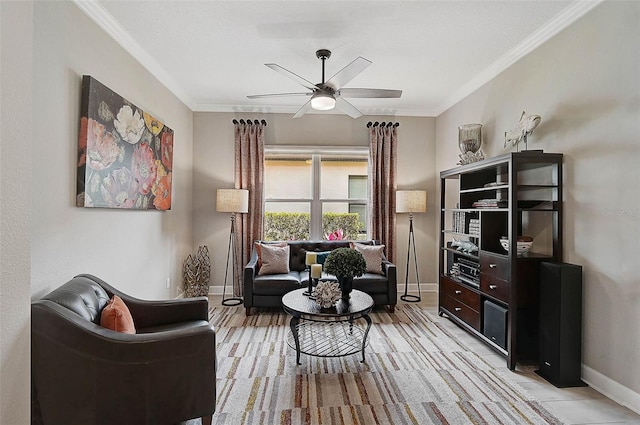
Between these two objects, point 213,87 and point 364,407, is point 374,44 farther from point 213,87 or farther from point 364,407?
point 364,407

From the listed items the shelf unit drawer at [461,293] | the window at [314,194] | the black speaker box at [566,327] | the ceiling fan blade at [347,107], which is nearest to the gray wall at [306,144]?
the window at [314,194]

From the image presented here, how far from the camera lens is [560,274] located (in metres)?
2.54

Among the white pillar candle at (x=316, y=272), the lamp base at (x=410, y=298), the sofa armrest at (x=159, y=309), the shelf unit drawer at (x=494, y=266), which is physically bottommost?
the lamp base at (x=410, y=298)

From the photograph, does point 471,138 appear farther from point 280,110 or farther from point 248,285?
point 248,285

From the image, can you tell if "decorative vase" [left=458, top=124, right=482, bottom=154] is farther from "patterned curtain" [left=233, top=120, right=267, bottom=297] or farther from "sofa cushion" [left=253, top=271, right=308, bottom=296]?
"patterned curtain" [left=233, top=120, right=267, bottom=297]

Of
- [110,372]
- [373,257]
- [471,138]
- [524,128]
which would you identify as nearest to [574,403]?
[524,128]

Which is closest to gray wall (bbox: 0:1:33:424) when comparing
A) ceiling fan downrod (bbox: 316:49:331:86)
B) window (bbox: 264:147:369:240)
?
ceiling fan downrod (bbox: 316:49:331:86)

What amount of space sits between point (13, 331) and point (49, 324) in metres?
0.75

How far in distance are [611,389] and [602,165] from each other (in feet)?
5.23

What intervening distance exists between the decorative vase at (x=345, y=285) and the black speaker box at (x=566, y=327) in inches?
63.2

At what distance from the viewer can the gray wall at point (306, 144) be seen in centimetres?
511

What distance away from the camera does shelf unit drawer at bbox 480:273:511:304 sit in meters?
2.85

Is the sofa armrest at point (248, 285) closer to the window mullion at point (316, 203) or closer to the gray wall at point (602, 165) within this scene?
the window mullion at point (316, 203)

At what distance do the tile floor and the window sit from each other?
299 centimetres
